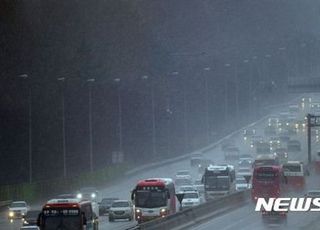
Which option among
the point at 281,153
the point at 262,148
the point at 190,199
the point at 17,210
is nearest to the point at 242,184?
the point at 190,199

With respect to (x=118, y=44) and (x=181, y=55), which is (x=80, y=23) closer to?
(x=118, y=44)

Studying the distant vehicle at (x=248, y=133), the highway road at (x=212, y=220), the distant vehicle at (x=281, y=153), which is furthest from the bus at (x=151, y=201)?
the distant vehicle at (x=248, y=133)

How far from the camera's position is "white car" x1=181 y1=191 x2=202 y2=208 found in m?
65.2

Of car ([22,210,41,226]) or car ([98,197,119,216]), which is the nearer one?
car ([22,210,41,226])

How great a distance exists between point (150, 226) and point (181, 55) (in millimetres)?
125160

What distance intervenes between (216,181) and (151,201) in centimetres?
1649

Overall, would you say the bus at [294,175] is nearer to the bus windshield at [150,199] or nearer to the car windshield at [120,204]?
the car windshield at [120,204]

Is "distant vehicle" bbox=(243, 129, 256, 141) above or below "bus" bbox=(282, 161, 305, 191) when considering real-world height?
above

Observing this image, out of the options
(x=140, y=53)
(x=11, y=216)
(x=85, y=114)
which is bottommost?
(x=11, y=216)

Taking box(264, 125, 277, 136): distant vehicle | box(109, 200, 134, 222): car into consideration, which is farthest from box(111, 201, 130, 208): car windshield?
Answer: box(264, 125, 277, 136): distant vehicle

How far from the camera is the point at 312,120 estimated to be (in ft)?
343

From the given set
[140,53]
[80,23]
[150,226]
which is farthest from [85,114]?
[150,226]

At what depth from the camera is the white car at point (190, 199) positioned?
65188 millimetres

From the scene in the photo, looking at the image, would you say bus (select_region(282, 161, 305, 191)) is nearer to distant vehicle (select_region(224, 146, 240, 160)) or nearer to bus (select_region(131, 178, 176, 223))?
bus (select_region(131, 178, 176, 223))
